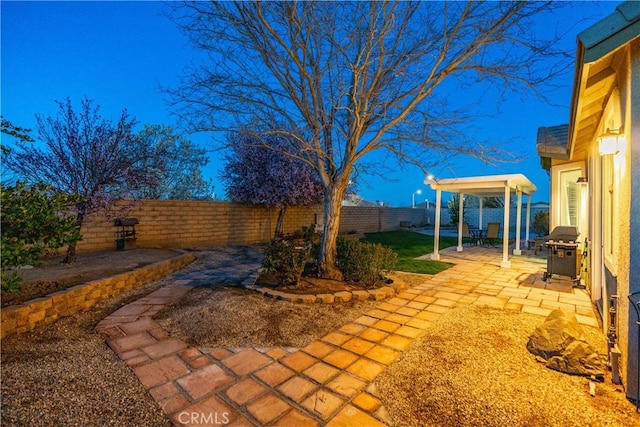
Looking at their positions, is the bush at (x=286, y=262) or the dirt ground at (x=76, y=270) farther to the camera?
the bush at (x=286, y=262)

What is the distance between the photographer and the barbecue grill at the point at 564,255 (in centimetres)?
577

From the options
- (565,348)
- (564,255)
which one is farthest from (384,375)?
(564,255)

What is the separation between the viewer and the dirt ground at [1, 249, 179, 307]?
12.4 ft

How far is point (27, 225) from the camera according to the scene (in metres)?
3.07

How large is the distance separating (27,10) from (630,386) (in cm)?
1087

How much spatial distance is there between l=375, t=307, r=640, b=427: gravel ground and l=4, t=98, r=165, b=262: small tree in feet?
20.1

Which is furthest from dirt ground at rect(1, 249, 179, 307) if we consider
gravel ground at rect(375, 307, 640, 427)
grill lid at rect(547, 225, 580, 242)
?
grill lid at rect(547, 225, 580, 242)

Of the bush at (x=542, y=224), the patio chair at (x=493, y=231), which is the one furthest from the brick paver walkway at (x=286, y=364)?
the bush at (x=542, y=224)

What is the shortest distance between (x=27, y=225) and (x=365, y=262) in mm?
4296

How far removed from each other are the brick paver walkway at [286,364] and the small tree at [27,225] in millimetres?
1062

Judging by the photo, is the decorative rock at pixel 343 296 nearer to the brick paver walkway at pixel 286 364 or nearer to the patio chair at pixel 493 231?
the brick paver walkway at pixel 286 364

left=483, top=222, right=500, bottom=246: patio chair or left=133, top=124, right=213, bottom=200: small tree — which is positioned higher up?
left=133, top=124, right=213, bottom=200: small tree

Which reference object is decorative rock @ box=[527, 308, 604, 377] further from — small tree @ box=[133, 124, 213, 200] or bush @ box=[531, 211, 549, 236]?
small tree @ box=[133, 124, 213, 200]

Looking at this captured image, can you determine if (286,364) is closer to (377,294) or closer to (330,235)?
(377,294)
